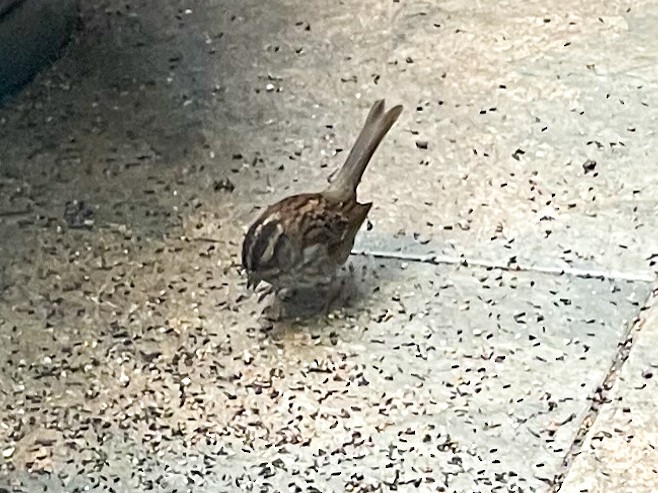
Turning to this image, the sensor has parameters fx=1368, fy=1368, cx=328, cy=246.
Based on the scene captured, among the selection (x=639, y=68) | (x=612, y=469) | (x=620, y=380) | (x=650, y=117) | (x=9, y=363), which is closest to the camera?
(x=612, y=469)

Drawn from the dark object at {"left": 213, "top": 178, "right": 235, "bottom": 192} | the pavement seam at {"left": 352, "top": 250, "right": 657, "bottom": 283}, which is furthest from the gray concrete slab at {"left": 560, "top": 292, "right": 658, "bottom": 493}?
the dark object at {"left": 213, "top": 178, "right": 235, "bottom": 192}

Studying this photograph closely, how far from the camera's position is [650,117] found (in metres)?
4.54

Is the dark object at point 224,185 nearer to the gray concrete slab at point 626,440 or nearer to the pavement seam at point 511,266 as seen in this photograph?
the pavement seam at point 511,266

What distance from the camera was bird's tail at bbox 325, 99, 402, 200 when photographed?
12.4ft

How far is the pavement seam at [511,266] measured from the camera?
3.79 meters

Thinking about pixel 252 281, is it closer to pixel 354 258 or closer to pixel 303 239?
pixel 303 239

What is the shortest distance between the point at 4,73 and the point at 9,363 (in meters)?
1.63

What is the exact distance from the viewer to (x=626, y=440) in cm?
318

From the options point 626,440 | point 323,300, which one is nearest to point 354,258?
point 323,300

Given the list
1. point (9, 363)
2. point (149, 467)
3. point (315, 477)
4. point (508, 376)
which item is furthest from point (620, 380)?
Result: point (9, 363)

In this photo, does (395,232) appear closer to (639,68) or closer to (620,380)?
(620,380)

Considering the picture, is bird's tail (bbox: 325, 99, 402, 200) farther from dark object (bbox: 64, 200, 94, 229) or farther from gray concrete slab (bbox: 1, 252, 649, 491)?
dark object (bbox: 64, 200, 94, 229)

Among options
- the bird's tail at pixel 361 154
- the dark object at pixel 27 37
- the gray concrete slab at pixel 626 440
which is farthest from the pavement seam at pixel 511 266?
the dark object at pixel 27 37

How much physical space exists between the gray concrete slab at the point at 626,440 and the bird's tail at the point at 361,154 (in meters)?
0.89
